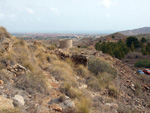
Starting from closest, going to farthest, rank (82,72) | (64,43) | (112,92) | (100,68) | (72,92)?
(72,92) → (112,92) → (82,72) → (100,68) → (64,43)

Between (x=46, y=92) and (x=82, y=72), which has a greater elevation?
(x=46, y=92)

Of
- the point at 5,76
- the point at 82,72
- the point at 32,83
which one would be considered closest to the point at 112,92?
the point at 82,72

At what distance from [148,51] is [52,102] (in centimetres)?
3031

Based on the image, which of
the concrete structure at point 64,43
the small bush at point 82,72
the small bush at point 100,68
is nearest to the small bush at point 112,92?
the small bush at point 82,72

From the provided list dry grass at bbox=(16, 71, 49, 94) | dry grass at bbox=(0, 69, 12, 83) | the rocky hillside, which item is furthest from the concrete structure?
dry grass at bbox=(0, 69, 12, 83)

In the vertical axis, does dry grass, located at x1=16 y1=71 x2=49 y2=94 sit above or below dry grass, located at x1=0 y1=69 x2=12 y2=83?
Answer: below

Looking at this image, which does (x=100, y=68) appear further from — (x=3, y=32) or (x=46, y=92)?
(x=3, y=32)

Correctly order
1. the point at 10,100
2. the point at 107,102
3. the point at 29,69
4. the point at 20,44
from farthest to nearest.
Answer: the point at 20,44, the point at 29,69, the point at 107,102, the point at 10,100

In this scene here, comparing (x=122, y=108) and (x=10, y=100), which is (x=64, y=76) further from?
(x=10, y=100)

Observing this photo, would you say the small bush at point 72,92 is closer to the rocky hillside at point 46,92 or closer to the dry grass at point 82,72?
the rocky hillside at point 46,92

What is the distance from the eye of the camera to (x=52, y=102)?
466cm

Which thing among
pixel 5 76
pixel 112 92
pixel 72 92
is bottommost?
pixel 112 92

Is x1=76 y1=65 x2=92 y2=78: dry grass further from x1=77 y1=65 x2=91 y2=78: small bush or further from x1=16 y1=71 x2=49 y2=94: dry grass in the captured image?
x1=16 y1=71 x2=49 y2=94: dry grass

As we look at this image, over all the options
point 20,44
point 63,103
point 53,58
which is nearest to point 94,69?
point 53,58
